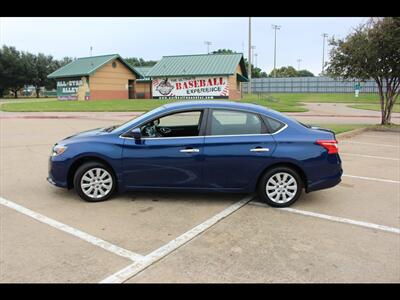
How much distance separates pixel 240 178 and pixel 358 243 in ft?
6.20

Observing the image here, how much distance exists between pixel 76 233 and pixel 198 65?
132 feet

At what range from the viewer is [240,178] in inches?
220

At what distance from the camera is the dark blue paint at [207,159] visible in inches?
218

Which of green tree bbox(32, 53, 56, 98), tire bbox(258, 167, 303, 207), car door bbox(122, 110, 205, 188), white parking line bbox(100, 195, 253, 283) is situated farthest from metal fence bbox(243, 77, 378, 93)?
white parking line bbox(100, 195, 253, 283)

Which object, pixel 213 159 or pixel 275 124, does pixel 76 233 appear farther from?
pixel 275 124

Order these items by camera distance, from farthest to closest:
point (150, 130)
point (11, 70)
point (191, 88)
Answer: point (11, 70), point (191, 88), point (150, 130)

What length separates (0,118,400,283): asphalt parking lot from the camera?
3.55 m

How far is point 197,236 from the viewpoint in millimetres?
4414

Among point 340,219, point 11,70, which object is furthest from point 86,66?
point 340,219

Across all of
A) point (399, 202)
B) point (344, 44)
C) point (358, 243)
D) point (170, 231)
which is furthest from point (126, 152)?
point (344, 44)

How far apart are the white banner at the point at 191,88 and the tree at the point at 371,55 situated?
24.4 meters

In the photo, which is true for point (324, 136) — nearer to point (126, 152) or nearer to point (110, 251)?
point (126, 152)

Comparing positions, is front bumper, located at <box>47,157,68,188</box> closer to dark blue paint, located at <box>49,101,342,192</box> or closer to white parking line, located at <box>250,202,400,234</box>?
dark blue paint, located at <box>49,101,342,192</box>

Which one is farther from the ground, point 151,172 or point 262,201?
point 151,172
